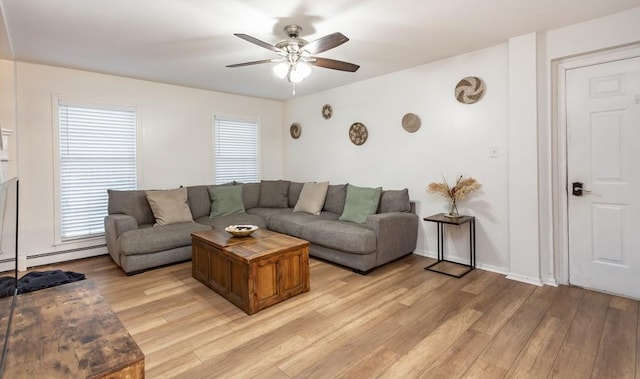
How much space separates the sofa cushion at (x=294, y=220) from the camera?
4.16 m

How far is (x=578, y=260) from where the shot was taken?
9.95 feet

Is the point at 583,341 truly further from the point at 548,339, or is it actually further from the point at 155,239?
the point at 155,239

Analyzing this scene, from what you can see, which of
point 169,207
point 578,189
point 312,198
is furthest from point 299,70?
point 578,189

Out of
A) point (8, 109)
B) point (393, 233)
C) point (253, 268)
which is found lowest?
point (253, 268)

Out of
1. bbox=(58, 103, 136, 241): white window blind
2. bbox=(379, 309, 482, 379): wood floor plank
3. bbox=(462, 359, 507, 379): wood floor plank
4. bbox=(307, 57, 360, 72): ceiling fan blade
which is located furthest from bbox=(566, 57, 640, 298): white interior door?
bbox=(58, 103, 136, 241): white window blind

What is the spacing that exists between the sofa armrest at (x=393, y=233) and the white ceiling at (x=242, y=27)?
1.84 meters

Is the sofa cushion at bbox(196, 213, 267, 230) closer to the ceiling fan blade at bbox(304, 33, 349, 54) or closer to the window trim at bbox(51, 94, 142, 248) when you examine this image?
the window trim at bbox(51, 94, 142, 248)

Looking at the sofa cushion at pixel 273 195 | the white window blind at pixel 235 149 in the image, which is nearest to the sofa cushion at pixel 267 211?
the sofa cushion at pixel 273 195

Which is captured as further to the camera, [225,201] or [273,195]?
[273,195]

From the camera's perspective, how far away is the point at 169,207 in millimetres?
4074

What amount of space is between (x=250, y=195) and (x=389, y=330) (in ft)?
11.3

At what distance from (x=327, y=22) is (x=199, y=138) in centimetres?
311

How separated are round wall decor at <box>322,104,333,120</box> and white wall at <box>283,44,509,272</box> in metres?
0.09

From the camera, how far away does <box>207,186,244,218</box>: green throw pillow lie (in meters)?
4.64
